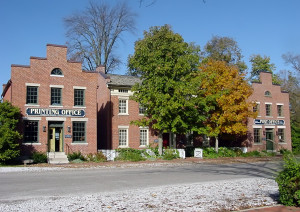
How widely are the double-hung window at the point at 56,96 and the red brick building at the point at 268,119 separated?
21.8m

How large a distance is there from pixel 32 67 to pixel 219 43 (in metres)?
34.9

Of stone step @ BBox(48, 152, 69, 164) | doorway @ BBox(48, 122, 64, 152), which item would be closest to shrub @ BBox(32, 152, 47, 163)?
stone step @ BBox(48, 152, 69, 164)

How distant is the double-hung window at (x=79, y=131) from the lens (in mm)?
27547

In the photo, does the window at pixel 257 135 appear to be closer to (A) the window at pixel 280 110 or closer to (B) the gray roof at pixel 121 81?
(A) the window at pixel 280 110

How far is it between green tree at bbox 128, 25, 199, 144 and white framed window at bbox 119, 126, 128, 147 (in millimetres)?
2746

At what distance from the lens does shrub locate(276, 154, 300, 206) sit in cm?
860

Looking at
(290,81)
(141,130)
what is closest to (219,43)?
(290,81)

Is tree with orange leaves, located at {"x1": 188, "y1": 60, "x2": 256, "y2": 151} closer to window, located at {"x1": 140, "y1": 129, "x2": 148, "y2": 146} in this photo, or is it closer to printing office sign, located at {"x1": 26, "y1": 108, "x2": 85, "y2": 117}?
window, located at {"x1": 140, "y1": 129, "x2": 148, "y2": 146}

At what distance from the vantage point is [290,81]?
56594 millimetres

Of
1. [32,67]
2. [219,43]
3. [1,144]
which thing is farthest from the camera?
[219,43]

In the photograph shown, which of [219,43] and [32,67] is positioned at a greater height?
[219,43]

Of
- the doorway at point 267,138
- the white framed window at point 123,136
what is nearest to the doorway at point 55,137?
the white framed window at point 123,136

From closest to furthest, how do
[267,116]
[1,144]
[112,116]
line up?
[1,144] < [112,116] < [267,116]

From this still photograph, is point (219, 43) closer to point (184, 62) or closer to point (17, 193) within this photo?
point (184, 62)
